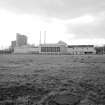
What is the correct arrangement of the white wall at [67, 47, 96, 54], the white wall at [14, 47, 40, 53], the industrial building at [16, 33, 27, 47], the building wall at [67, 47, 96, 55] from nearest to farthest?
the building wall at [67, 47, 96, 55], the white wall at [67, 47, 96, 54], the white wall at [14, 47, 40, 53], the industrial building at [16, 33, 27, 47]

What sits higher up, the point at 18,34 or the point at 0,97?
the point at 18,34

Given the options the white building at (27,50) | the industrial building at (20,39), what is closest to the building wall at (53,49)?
the white building at (27,50)

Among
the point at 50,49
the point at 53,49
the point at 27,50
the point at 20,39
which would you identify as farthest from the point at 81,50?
the point at 20,39

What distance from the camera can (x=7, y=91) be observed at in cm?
575

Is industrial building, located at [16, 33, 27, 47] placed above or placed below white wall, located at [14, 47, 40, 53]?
above

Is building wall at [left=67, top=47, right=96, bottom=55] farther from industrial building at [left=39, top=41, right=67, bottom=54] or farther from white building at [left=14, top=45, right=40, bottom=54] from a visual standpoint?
white building at [left=14, top=45, right=40, bottom=54]

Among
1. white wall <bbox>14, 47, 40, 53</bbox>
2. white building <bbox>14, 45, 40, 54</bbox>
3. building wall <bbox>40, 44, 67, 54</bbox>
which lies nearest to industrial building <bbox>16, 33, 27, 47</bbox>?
white wall <bbox>14, 47, 40, 53</bbox>

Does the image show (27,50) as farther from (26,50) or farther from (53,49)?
(53,49)

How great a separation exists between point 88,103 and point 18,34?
5963 inches

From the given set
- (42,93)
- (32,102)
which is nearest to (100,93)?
(42,93)

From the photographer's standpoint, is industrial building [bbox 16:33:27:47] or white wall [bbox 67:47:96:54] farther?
industrial building [bbox 16:33:27:47]

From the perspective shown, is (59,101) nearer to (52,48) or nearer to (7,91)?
(7,91)

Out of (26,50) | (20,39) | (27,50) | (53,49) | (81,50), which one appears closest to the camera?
(81,50)

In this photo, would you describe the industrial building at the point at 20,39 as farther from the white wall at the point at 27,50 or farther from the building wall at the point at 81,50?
the building wall at the point at 81,50
